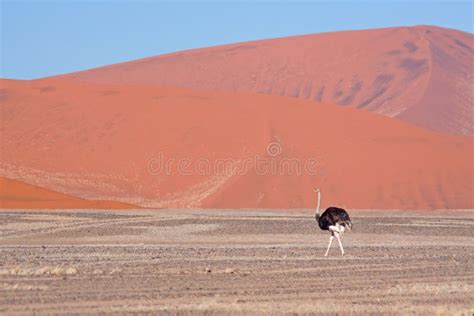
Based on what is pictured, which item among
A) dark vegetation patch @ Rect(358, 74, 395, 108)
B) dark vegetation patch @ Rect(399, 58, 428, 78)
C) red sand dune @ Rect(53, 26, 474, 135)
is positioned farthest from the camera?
dark vegetation patch @ Rect(399, 58, 428, 78)

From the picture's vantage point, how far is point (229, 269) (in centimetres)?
2375

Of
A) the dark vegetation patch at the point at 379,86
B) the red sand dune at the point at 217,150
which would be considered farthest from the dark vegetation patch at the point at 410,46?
the red sand dune at the point at 217,150

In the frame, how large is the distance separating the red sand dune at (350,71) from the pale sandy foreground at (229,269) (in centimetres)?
8088

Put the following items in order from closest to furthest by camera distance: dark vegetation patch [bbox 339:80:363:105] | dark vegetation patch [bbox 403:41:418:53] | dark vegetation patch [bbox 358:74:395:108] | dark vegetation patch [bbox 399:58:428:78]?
dark vegetation patch [bbox 358:74:395:108] < dark vegetation patch [bbox 339:80:363:105] < dark vegetation patch [bbox 399:58:428:78] < dark vegetation patch [bbox 403:41:418:53]

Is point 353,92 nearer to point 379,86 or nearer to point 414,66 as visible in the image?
point 379,86

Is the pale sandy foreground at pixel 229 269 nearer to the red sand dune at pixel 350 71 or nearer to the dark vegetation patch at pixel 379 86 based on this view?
the red sand dune at pixel 350 71

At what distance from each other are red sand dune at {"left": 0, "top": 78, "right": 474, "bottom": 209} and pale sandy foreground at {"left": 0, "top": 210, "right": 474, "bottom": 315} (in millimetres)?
25352

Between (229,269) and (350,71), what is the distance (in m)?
125

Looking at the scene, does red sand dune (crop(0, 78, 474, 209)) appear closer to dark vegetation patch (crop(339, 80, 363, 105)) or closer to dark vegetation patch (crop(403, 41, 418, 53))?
dark vegetation patch (crop(339, 80, 363, 105))

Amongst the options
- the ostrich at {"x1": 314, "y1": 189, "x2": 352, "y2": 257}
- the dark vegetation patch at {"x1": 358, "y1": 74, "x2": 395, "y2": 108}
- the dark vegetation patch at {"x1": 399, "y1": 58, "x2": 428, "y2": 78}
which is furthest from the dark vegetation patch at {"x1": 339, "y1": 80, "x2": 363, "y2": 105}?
the ostrich at {"x1": 314, "y1": 189, "x2": 352, "y2": 257}

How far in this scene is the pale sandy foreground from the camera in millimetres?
17703

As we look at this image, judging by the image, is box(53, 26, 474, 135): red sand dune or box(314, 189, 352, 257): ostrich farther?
box(53, 26, 474, 135): red sand dune

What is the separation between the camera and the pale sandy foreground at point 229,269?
1770cm

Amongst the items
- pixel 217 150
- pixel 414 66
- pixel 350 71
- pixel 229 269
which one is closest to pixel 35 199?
pixel 217 150
